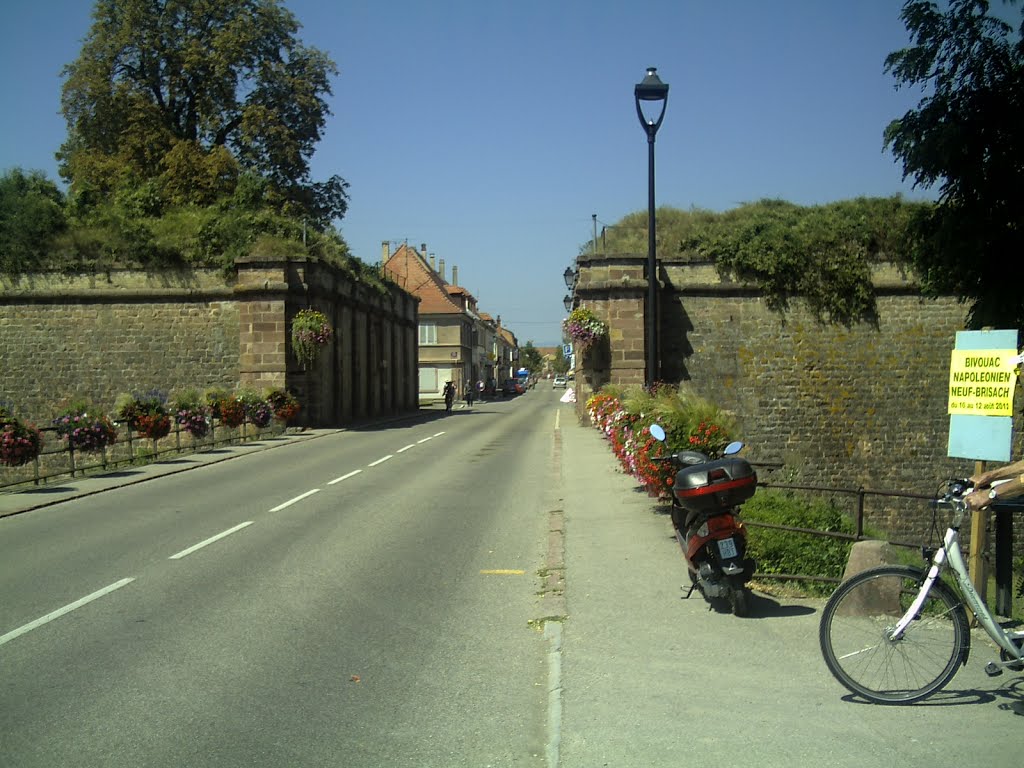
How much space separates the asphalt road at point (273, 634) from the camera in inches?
181

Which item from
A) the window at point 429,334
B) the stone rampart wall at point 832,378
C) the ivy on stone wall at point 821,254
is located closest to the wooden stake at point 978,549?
the stone rampart wall at point 832,378

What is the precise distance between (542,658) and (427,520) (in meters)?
6.08

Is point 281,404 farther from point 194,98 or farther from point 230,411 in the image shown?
point 194,98

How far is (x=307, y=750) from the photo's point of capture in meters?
4.45

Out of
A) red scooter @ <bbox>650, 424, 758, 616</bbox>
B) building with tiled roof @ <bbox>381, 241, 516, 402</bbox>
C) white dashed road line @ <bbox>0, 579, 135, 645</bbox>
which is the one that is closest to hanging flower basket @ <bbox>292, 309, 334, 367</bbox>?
white dashed road line @ <bbox>0, 579, 135, 645</bbox>

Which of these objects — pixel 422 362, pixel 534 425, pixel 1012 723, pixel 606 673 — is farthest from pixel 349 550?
pixel 422 362

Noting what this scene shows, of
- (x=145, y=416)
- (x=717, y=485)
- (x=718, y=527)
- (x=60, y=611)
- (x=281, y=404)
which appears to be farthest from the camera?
(x=281, y=404)

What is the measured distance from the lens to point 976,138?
11.3m

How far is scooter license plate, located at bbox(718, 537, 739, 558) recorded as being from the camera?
21.5 feet

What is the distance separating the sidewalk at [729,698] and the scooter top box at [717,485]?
89 cm

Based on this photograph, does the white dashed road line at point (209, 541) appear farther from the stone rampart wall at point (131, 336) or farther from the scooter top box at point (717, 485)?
the stone rampart wall at point (131, 336)

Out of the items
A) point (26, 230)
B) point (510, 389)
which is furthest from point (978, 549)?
point (510, 389)

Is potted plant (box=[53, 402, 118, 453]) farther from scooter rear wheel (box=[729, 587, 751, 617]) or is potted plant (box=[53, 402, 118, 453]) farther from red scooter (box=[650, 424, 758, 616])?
scooter rear wheel (box=[729, 587, 751, 617])

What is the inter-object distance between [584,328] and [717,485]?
19480mm
